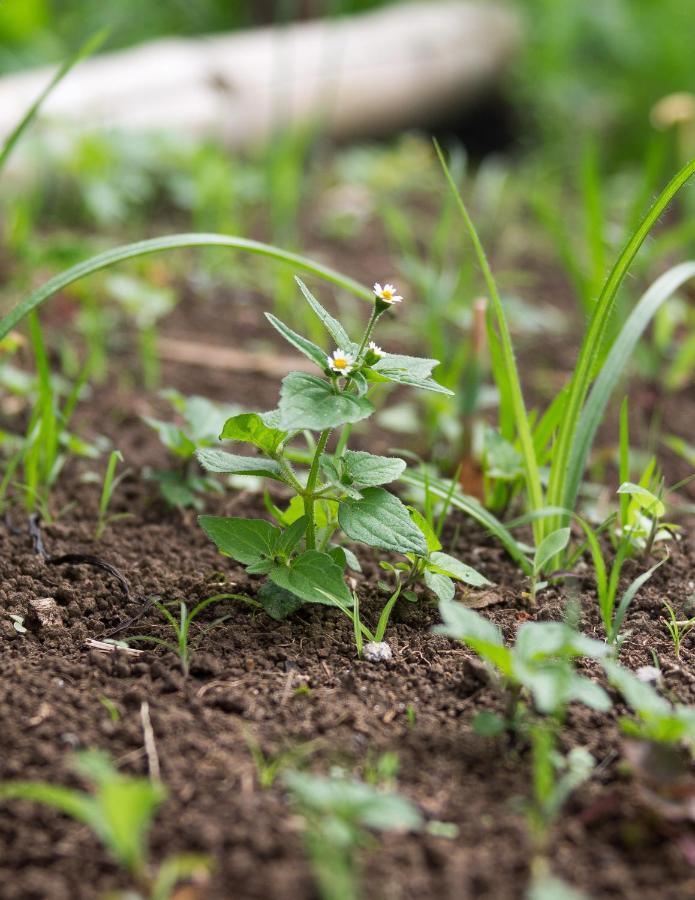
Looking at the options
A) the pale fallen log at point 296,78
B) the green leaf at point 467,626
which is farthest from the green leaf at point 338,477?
the pale fallen log at point 296,78

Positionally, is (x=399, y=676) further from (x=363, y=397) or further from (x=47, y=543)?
(x=47, y=543)

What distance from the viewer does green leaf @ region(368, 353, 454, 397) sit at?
1.18m

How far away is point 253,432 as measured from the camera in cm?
124

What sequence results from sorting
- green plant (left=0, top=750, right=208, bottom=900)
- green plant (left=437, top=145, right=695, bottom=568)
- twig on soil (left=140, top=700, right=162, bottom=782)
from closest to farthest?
green plant (left=0, top=750, right=208, bottom=900), twig on soil (left=140, top=700, right=162, bottom=782), green plant (left=437, top=145, right=695, bottom=568)

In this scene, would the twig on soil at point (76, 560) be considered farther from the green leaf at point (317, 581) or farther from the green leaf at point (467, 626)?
the green leaf at point (467, 626)

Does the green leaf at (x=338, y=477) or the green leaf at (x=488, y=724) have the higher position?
the green leaf at (x=338, y=477)

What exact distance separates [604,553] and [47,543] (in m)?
0.88

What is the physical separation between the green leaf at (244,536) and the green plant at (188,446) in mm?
263

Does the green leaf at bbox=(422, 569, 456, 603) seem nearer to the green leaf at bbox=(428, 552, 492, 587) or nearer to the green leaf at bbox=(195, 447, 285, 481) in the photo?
the green leaf at bbox=(428, 552, 492, 587)

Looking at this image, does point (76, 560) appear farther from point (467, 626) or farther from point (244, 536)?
point (467, 626)

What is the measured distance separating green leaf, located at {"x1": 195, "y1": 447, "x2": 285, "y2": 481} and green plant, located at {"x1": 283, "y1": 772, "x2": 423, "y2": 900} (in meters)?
0.43

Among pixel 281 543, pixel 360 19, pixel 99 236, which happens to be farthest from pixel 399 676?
pixel 360 19

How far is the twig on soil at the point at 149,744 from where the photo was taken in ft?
3.31

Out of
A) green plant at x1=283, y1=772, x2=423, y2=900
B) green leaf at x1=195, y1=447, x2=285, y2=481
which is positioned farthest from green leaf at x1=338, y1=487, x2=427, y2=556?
green plant at x1=283, y1=772, x2=423, y2=900
